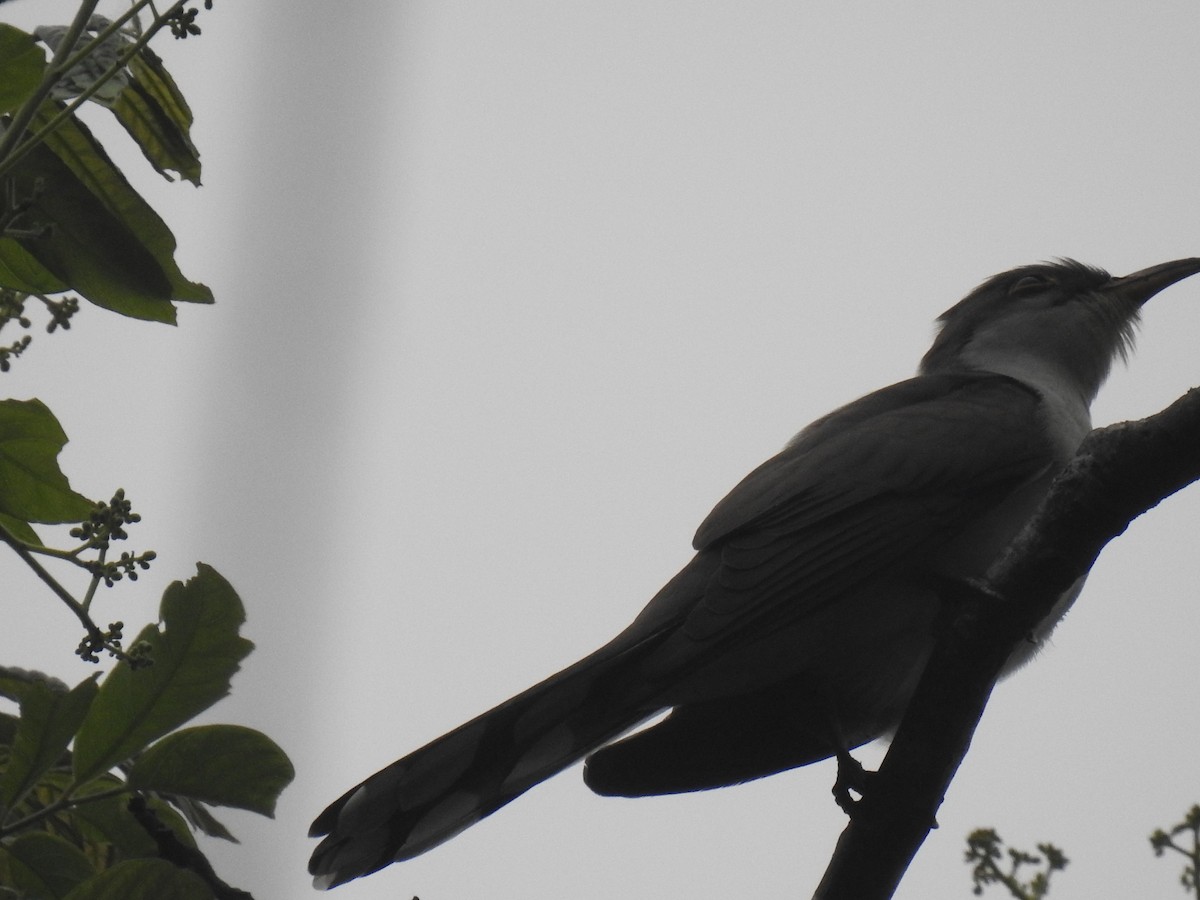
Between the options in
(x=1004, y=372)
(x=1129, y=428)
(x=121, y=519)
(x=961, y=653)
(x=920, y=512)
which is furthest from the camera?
(x=1004, y=372)

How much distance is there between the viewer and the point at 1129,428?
268 centimetres

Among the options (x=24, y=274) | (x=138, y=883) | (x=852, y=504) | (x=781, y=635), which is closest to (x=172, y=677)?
(x=138, y=883)

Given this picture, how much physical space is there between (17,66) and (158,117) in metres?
0.40

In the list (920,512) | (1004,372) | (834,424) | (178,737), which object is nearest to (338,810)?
(178,737)

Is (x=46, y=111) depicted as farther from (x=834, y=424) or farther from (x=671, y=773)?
(x=834, y=424)

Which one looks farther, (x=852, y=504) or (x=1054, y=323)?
(x=1054, y=323)

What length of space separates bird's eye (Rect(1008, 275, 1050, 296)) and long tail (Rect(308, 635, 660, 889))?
3340 millimetres

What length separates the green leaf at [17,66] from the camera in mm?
2018

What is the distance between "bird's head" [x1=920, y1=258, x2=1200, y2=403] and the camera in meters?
5.66

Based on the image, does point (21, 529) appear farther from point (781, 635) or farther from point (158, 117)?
point (781, 635)

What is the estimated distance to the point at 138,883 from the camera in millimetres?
1825

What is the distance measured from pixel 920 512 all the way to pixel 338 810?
1994mm

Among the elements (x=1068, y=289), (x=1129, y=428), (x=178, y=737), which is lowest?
(x=178, y=737)

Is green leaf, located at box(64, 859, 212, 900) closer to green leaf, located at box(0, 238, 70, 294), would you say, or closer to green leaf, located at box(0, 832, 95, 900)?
green leaf, located at box(0, 832, 95, 900)
